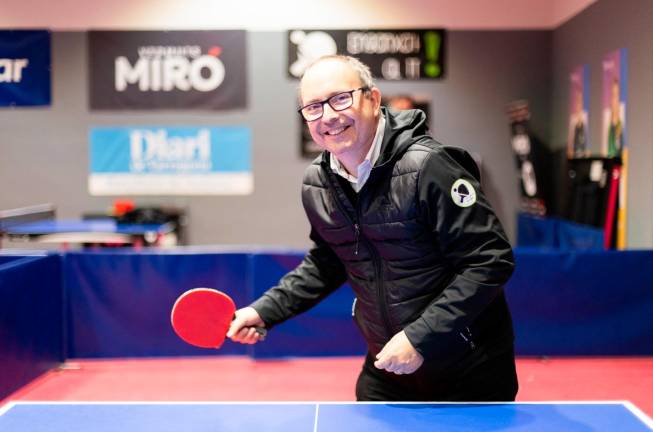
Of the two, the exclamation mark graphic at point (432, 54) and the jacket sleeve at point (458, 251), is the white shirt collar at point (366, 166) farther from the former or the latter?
the exclamation mark graphic at point (432, 54)

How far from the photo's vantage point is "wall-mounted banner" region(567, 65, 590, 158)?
7.39m

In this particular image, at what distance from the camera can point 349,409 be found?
198 cm

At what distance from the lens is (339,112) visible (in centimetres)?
192

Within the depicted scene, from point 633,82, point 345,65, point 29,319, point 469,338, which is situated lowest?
point 29,319

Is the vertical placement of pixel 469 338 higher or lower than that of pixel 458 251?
Answer: lower

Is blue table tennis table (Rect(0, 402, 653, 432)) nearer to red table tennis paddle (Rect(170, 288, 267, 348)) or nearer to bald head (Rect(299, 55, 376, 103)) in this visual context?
red table tennis paddle (Rect(170, 288, 267, 348))

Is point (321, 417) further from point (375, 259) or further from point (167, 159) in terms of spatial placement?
point (167, 159)

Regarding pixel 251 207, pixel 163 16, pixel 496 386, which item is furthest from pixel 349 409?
pixel 163 16

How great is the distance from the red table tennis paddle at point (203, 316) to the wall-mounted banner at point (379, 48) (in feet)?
22.0

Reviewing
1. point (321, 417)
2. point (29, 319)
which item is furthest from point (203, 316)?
point (29, 319)

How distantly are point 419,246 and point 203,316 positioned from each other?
707mm

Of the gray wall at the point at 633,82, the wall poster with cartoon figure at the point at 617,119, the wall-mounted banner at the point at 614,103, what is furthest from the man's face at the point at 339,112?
the wall-mounted banner at the point at 614,103

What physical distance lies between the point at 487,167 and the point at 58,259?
5647mm

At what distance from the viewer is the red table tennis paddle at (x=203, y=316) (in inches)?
83.7
